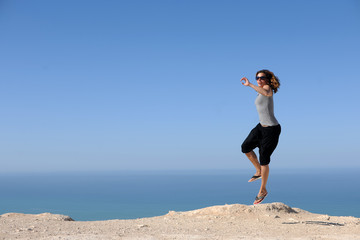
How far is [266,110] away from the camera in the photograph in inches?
343

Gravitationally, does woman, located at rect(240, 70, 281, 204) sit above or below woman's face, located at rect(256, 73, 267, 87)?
below

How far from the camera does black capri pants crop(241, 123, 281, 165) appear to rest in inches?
343

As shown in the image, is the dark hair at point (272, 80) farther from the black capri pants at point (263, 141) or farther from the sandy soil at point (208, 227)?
the sandy soil at point (208, 227)

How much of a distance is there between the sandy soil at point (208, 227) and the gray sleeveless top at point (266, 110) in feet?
9.27

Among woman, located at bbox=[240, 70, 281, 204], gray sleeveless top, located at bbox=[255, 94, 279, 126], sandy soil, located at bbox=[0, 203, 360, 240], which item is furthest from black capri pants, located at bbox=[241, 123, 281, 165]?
sandy soil, located at bbox=[0, 203, 360, 240]

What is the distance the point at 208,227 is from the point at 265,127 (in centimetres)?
379

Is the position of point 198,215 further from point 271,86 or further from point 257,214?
point 271,86

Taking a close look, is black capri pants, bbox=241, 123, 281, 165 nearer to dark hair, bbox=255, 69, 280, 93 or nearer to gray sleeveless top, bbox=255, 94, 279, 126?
gray sleeveless top, bbox=255, 94, 279, 126

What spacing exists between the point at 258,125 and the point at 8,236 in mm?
6811

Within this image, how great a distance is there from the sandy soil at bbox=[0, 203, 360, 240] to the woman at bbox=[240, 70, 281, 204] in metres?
1.94

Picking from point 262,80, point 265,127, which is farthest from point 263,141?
point 262,80

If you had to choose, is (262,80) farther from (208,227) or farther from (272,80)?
(208,227)

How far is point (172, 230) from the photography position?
10.3 meters

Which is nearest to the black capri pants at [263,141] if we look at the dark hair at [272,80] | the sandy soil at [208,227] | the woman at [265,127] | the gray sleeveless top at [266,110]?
the woman at [265,127]
